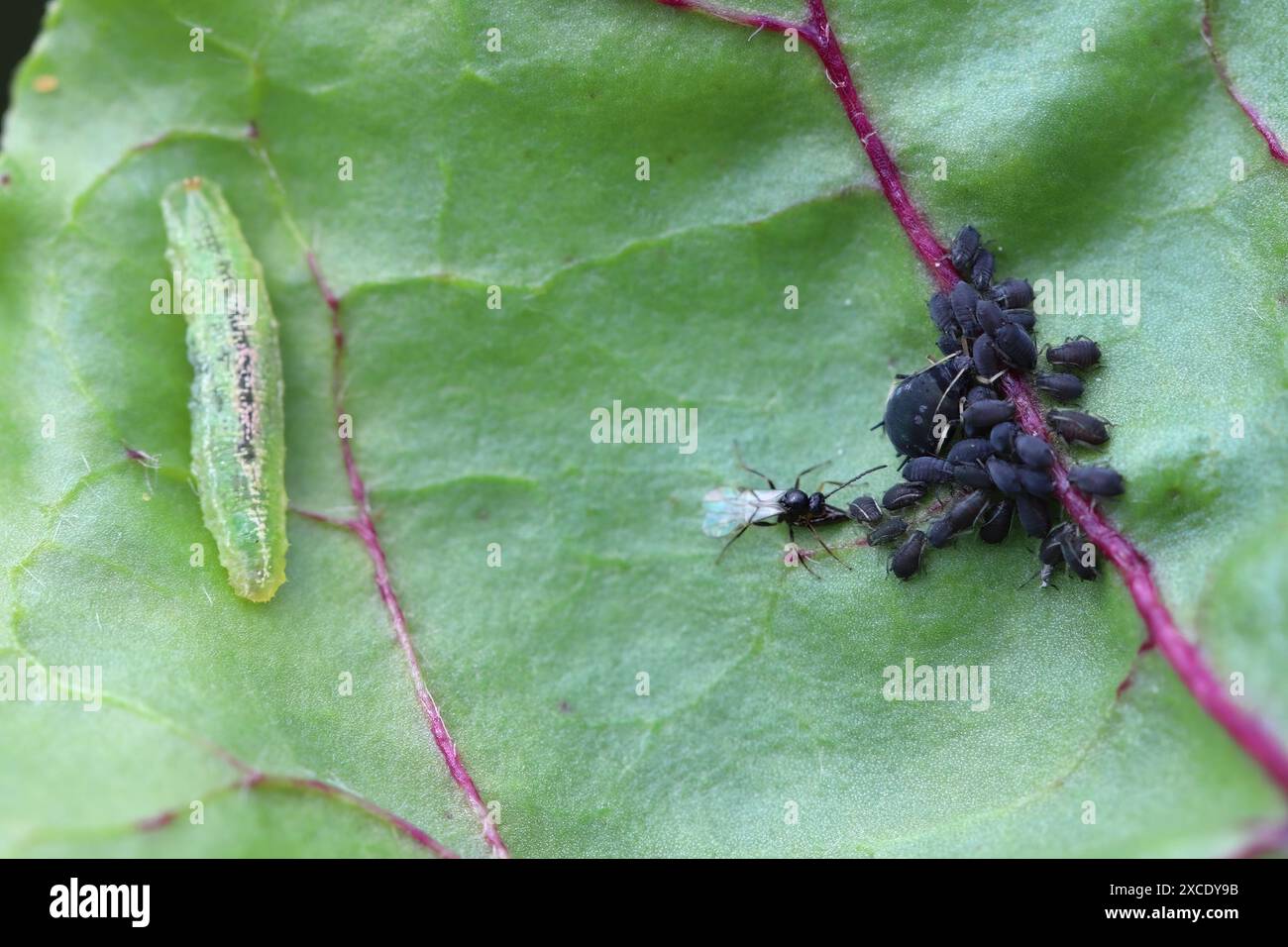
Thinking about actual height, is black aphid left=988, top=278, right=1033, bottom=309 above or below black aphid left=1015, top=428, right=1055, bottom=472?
above

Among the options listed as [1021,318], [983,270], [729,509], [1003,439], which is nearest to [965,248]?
[983,270]

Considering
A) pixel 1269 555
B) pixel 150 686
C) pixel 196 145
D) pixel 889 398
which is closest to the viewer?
pixel 1269 555

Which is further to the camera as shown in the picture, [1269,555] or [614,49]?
[614,49]

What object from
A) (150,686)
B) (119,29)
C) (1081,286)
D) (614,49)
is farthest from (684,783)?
(119,29)

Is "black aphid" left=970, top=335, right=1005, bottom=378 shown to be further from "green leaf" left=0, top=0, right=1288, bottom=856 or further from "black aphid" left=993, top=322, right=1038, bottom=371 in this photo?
"green leaf" left=0, top=0, right=1288, bottom=856

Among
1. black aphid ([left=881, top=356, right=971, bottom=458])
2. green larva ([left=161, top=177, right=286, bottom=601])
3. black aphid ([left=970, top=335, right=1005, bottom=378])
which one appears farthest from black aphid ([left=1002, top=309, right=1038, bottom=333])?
green larva ([left=161, top=177, right=286, bottom=601])

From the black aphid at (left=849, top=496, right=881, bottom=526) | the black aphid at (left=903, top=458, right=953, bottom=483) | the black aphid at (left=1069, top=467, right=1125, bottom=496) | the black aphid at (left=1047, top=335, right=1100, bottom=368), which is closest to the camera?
the black aphid at (left=1069, top=467, right=1125, bottom=496)

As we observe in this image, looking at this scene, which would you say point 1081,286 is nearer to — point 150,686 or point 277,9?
point 277,9

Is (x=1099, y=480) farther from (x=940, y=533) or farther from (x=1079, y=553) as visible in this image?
(x=940, y=533)
